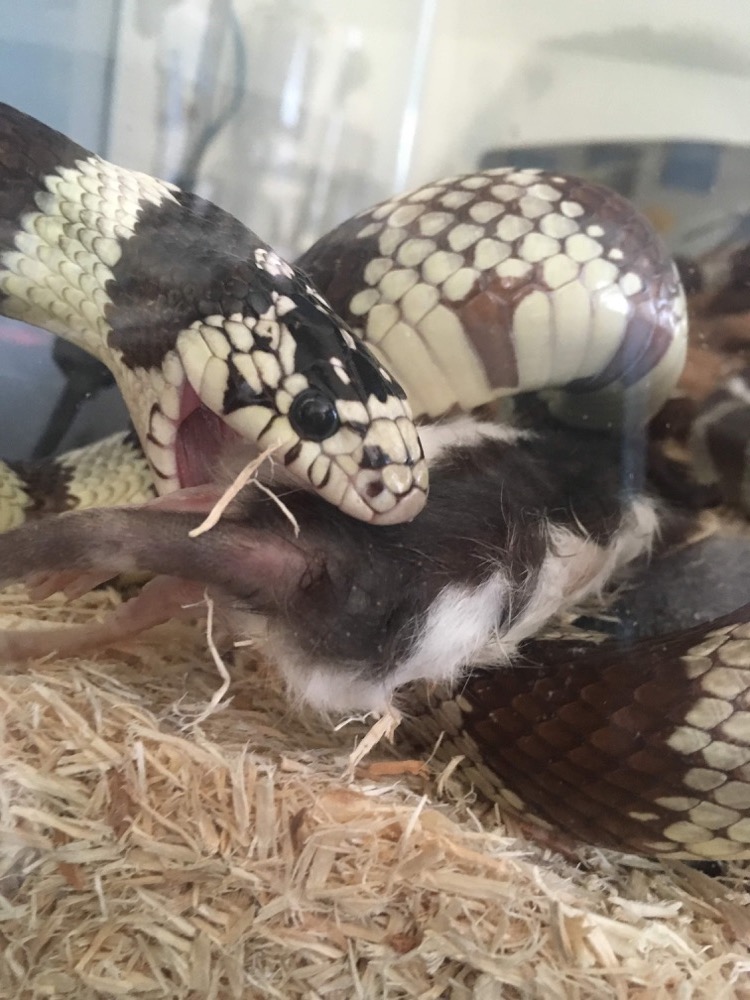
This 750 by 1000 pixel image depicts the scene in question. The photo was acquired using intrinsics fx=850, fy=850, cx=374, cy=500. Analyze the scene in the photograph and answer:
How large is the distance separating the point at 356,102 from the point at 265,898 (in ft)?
5.91

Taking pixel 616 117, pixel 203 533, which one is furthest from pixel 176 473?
pixel 616 117

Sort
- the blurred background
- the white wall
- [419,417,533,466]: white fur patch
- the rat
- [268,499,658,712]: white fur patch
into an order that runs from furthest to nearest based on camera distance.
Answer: the white wall, the blurred background, [419,417,533,466]: white fur patch, [268,499,658,712]: white fur patch, the rat

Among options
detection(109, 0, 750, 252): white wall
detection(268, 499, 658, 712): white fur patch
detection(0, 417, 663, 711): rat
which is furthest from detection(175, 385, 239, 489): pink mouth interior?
detection(109, 0, 750, 252): white wall

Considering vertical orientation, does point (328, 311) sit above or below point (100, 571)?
above

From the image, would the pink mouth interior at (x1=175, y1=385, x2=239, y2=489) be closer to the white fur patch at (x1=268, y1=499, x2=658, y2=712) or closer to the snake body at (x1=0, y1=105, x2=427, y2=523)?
the snake body at (x1=0, y1=105, x2=427, y2=523)

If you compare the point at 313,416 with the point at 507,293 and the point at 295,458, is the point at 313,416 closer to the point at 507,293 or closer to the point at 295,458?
the point at 295,458

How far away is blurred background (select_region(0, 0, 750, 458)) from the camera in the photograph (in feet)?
4.66

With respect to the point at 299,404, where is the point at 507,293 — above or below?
above

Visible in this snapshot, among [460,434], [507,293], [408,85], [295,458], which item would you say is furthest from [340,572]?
[408,85]

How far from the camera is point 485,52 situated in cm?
210

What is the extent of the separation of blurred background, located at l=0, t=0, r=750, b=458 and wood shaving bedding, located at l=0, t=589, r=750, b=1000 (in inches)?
26.1

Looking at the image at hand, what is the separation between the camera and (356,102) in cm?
204

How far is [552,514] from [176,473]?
51 cm

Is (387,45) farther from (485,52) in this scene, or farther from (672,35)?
(672,35)
